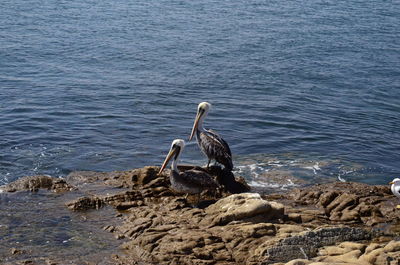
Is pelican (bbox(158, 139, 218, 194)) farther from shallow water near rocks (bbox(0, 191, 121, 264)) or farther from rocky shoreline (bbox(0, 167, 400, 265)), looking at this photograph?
shallow water near rocks (bbox(0, 191, 121, 264))

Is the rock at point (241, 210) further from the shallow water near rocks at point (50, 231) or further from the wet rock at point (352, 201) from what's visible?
the shallow water near rocks at point (50, 231)

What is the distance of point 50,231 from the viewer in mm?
14133

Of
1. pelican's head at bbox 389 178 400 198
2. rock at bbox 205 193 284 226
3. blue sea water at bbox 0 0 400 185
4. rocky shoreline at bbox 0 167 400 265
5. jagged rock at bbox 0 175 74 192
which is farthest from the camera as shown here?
blue sea water at bbox 0 0 400 185

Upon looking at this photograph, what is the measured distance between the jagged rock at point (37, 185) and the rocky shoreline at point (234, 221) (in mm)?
25

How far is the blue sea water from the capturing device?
2119cm

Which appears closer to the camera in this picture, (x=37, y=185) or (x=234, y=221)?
(x=234, y=221)

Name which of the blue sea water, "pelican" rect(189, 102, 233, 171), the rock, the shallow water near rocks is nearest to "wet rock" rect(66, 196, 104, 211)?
the shallow water near rocks

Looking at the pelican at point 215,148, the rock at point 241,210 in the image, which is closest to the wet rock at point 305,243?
the rock at point 241,210

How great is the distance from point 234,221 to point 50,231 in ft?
13.0

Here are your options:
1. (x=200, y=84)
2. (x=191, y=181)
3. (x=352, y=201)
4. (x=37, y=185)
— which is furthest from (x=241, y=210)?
(x=200, y=84)

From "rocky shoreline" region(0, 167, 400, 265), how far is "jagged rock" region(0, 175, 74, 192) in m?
0.03

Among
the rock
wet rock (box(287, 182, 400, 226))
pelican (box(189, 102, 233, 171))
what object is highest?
pelican (box(189, 102, 233, 171))

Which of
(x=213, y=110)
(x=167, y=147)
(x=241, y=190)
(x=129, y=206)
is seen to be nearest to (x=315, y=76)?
(x=213, y=110)

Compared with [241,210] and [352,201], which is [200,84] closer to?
[352,201]
